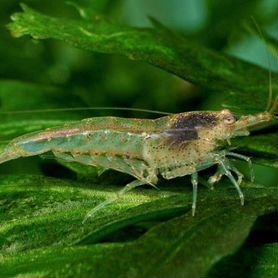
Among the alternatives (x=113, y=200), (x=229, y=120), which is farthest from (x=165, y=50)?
(x=113, y=200)

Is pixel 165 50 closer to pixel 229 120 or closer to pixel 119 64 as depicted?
pixel 229 120

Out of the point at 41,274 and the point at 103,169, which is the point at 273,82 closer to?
the point at 103,169

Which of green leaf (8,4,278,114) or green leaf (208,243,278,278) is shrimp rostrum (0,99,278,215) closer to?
green leaf (8,4,278,114)

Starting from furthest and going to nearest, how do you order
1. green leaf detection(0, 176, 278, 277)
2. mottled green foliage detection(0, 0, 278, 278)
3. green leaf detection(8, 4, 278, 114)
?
1. green leaf detection(8, 4, 278, 114)
2. mottled green foliage detection(0, 0, 278, 278)
3. green leaf detection(0, 176, 278, 277)

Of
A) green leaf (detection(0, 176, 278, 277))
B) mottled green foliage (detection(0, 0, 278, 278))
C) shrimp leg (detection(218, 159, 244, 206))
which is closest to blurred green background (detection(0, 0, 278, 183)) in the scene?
mottled green foliage (detection(0, 0, 278, 278))

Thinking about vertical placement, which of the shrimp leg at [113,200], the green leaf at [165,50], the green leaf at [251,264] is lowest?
the green leaf at [251,264]

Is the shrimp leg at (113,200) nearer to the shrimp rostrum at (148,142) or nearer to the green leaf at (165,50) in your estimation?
the shrimp rostrum at (148,142)

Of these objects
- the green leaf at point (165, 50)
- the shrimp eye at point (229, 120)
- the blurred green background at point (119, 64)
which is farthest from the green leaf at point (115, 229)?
the blurred green background at point (119, 64)
